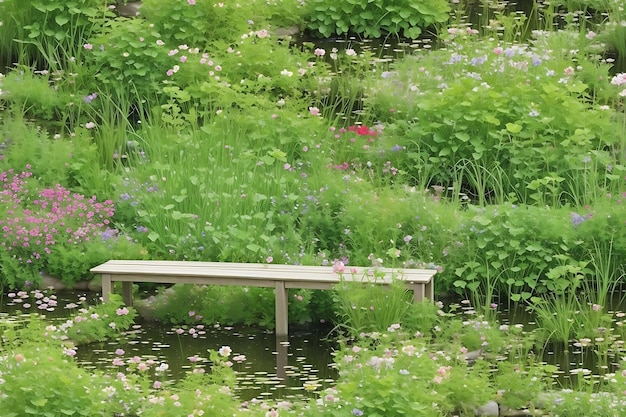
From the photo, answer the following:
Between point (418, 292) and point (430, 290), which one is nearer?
point (418, 292)

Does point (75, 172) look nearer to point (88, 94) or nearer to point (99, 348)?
point (88, 94)

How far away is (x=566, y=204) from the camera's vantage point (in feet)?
34.3

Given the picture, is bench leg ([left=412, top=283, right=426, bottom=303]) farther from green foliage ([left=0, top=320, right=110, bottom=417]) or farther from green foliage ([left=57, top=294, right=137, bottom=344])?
green foliage ([left=0, top=320, right=110, bottom=417])

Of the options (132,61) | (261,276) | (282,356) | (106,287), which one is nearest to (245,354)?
(282,356)

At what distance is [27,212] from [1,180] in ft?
2.32

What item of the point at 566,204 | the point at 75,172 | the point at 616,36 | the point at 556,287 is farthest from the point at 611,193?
the point at 75,172

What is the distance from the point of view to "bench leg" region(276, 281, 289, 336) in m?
8.94

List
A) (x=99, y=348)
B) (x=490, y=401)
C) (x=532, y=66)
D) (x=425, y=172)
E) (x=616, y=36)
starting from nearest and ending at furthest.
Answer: (x=490, y=401) → (x=99, y=348) → (x=425, y=172) → (x=532, y=66) → (x=616, y=36)

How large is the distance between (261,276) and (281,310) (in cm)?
28

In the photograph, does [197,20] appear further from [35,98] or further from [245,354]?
[245,354]

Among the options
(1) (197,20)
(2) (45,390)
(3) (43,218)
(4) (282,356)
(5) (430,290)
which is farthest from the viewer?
(1) (197,20)

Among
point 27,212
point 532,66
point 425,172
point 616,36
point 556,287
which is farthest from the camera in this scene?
point 616,36

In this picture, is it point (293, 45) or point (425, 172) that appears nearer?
point (425, 172)

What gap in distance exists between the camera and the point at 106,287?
9305mm
